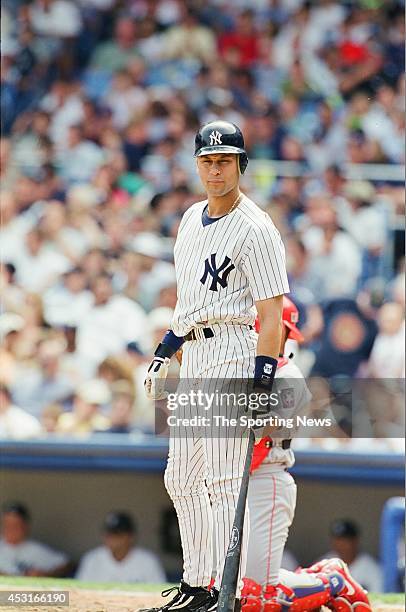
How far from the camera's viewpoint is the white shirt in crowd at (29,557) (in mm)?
7121

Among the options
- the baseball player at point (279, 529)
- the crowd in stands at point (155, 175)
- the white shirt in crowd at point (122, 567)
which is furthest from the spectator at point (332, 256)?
the baseball player at point (279, 529)

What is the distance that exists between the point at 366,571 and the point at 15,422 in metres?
2.44

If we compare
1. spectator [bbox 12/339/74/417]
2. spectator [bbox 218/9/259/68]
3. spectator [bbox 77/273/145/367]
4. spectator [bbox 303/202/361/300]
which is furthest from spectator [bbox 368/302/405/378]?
spectator [bbox 218/9/259/68]

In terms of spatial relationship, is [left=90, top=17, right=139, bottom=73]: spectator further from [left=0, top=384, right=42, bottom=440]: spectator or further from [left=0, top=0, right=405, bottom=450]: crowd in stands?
[left=0, top=384, right=42, bottom=440]: spectator

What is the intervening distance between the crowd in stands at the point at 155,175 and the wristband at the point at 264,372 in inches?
129

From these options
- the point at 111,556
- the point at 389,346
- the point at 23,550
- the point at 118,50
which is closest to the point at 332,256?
the point at 389,346

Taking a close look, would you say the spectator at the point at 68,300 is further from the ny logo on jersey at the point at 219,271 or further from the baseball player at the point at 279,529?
the ny logo on jersey at the point at 219,271

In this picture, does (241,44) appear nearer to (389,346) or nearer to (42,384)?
(389,346)

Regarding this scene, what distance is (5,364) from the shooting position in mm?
7906

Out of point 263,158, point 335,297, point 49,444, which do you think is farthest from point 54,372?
point 263,158

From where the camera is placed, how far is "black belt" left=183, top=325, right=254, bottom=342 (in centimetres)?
416

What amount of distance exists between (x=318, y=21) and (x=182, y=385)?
7.91 meters

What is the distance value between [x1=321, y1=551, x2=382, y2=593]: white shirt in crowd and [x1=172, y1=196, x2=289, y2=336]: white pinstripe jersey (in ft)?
10.8

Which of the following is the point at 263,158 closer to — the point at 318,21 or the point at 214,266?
the point at 318,21
